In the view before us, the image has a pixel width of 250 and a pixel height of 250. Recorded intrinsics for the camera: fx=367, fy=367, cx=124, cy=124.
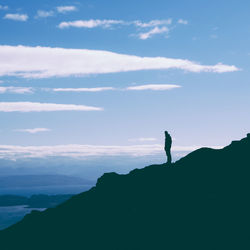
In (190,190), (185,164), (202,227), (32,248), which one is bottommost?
(32,248)

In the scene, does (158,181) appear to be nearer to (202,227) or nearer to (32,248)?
(202,227)

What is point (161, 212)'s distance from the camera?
4503 cm

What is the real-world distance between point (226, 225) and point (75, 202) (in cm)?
2586

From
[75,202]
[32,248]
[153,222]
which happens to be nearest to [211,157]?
[153,222]

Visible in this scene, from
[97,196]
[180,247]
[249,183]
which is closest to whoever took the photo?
[180,247]

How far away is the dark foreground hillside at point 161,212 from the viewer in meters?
39.6

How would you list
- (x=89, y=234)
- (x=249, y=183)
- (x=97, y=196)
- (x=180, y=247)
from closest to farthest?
(x=180, y=247) < (x=249, y=183) < (x=89, y=234) < (x=97, y=196)

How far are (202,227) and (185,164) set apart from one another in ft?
38.9

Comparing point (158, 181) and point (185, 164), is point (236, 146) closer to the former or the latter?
point (185, 164)

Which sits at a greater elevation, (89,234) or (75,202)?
(75,202)

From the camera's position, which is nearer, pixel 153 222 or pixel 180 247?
pixel 180 247

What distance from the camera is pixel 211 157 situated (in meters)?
50.2

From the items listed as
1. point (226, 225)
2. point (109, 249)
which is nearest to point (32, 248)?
point (109, 249)

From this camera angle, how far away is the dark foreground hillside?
3962 centimetres
